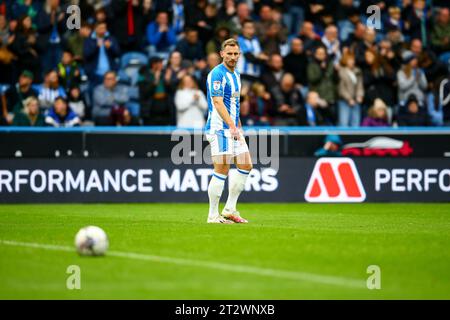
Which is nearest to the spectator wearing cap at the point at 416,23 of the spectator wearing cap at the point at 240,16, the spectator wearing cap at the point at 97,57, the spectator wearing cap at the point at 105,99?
the spectator wearing cap at the point at 240,16

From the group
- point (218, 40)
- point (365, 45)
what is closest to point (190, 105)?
point (218, 40)

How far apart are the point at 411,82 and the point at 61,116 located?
305 inches

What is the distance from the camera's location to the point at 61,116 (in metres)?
20.2

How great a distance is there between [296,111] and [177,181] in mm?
3445

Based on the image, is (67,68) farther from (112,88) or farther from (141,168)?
(141,168)

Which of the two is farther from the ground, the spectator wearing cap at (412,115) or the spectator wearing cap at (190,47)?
the spectator wearing cap at (190,47)

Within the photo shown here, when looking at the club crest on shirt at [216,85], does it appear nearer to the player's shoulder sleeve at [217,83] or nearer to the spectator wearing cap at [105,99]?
the player's shoulder sleeve at [217,83]

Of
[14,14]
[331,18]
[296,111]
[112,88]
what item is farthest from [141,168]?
[331,18]

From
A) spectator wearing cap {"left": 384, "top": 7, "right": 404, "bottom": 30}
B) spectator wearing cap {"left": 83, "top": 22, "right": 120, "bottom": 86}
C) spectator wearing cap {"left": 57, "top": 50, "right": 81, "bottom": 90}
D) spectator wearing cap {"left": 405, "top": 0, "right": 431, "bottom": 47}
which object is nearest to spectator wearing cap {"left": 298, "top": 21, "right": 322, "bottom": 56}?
spectator wearing cap {"left": 384, "top": 7, "right": 404, "bottom": 30}

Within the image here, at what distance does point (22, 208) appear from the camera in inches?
690

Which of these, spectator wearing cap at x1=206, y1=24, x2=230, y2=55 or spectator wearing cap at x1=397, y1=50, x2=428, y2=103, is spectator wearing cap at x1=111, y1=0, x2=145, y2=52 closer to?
spectator wearing cap at x1=206, y1=24, x2=230, y2=55

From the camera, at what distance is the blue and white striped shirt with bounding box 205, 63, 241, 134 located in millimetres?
13820

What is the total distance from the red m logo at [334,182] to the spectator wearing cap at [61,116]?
15.9ft

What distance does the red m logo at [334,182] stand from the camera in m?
19.6
